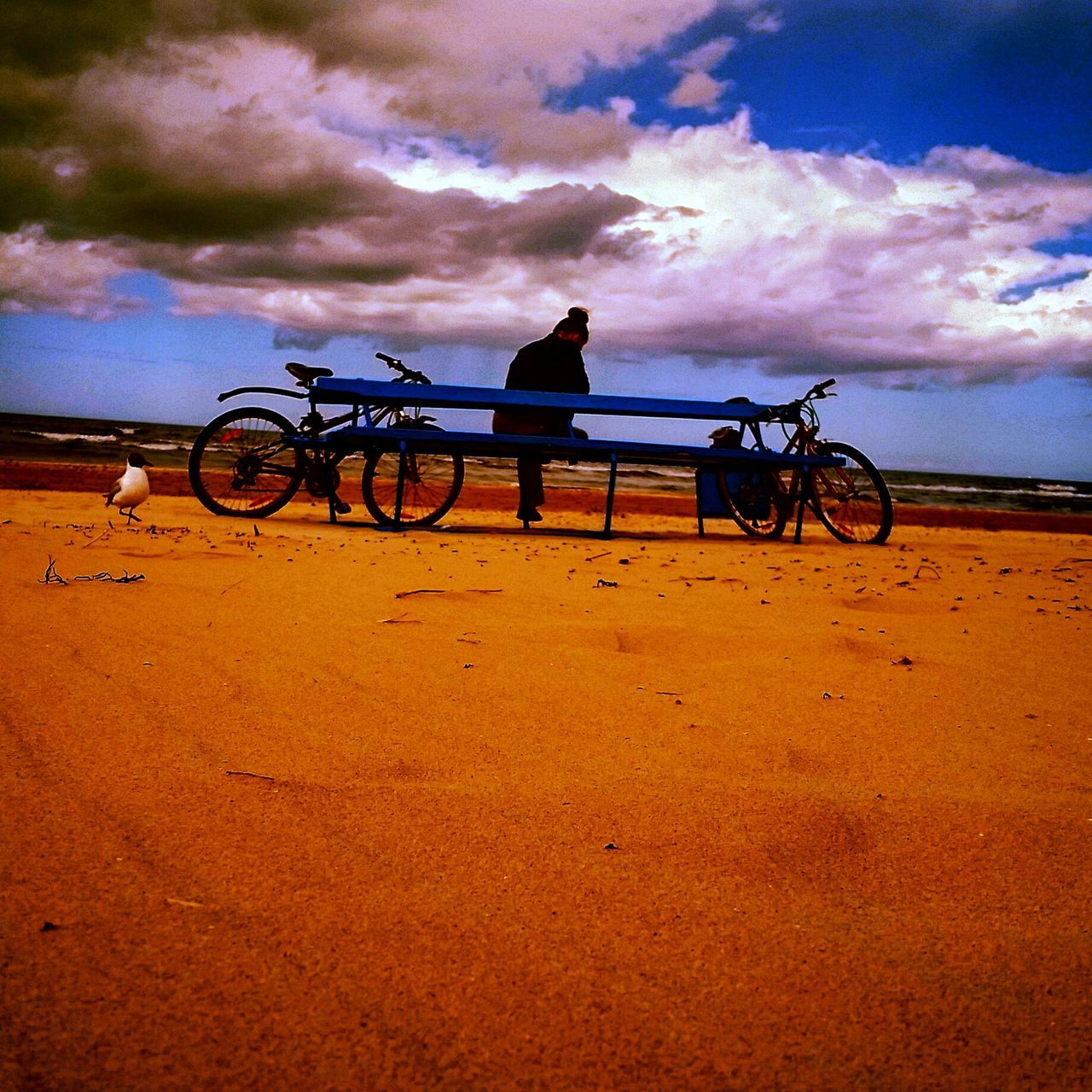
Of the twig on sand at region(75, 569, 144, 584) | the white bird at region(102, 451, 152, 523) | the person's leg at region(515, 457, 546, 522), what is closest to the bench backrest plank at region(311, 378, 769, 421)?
the person's leg at region(515, 457, 546, 522)

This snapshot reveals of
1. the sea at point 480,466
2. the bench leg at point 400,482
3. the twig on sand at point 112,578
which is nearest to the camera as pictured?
the twig on sand at point 112,578

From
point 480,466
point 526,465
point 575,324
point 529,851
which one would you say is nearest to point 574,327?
point 575,324

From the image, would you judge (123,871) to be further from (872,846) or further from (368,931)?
(872,846)

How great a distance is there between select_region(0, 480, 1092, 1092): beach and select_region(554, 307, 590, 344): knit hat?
4488mm

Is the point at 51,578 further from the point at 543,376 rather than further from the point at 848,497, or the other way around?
the point at 848,497

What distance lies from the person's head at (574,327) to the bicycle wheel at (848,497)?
213 centimetres

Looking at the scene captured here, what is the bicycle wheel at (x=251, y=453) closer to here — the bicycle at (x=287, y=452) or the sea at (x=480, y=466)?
the bicycle at (x=287, y=452)

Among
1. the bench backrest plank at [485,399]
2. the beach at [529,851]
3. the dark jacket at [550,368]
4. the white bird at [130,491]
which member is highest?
the dark jacket at [550,368]

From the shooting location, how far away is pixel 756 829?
1.52m

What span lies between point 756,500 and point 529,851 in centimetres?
628

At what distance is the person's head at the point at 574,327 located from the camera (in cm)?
714

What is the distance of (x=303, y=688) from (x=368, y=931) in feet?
3.60

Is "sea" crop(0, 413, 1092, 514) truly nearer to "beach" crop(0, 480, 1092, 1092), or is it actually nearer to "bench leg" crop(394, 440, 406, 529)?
"bench leg" crop(394, 440, 406, 529)

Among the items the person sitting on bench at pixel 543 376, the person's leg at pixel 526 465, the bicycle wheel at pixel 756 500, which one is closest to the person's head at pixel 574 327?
the person sitting on bench at pixel 543 376
